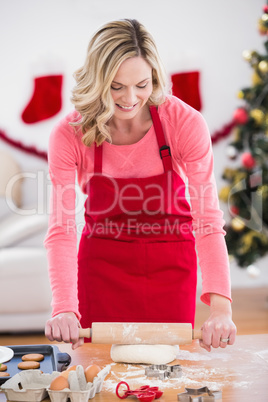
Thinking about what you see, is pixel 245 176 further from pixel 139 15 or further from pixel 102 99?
pixel 102 99

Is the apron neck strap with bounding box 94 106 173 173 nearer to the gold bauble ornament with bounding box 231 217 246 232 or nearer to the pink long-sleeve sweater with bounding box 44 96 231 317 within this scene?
the pink long-sleeve sweater with bounding box 44 96 231 317

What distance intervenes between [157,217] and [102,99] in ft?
1.37

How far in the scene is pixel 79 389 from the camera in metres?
1.07

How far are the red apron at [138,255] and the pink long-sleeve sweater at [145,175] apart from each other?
0.03 meters

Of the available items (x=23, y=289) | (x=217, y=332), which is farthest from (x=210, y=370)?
(x=23, y=289)

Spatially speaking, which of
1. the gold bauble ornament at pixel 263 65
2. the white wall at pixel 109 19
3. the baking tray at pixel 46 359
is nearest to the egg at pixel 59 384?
the baking tray at pixel 46 359

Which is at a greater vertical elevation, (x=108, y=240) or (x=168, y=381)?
(x=108, y=240)

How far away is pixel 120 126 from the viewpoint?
1.65 meters

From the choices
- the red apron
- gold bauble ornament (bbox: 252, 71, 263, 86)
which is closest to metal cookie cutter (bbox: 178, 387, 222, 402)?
the red apron

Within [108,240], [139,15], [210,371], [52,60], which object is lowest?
[210,371]

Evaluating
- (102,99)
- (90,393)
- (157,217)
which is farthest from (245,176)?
(90,393)

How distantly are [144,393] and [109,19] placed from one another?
3595 millimetres

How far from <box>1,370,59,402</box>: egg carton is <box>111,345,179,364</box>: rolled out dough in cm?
22

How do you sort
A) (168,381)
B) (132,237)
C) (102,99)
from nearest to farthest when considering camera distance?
(168,381), (102,99), (132,237)
